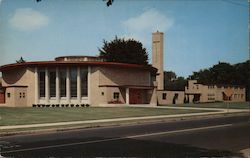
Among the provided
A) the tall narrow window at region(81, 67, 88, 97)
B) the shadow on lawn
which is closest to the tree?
the tall narrow window at region(81, 67, 88, 97)

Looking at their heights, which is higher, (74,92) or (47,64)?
(47,64)

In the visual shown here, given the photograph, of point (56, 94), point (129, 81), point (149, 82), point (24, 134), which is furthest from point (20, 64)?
point (24, 134)

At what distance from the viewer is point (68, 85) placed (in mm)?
46125

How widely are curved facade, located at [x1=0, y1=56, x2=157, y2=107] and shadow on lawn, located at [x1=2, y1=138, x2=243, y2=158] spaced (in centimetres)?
3302

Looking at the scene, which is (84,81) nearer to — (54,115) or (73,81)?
(73,81)

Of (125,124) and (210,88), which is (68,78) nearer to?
(125,124)

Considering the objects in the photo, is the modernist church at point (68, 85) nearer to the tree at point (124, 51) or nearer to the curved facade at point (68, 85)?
the curved facade at point (68, 85)

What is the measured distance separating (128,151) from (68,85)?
3625cm

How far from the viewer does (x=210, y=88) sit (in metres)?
76.1

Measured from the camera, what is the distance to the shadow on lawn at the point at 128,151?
9.91 metres

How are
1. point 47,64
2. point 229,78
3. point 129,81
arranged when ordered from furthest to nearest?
point 229,78 → point 129,81 → point 47,64

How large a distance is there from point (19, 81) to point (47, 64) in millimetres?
4990

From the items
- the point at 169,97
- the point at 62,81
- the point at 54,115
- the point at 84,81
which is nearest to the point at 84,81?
the point at 84,81

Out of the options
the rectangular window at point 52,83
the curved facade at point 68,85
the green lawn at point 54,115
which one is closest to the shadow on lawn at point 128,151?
the green lawn at point 54,115
